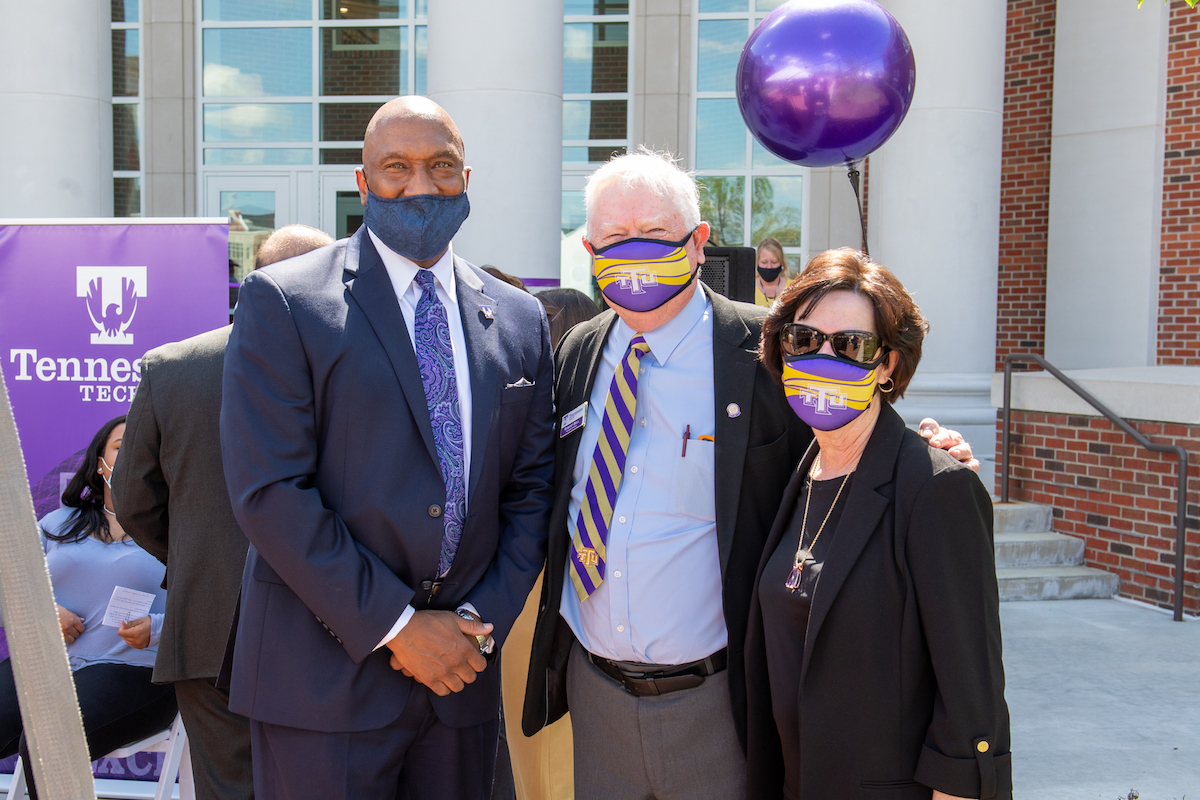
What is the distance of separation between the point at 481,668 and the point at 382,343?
77cm

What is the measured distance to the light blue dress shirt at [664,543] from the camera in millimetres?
2389

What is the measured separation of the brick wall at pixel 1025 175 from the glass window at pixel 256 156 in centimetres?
819

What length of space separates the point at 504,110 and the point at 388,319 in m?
5.38

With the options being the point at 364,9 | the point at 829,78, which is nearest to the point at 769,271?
the point at 829,78

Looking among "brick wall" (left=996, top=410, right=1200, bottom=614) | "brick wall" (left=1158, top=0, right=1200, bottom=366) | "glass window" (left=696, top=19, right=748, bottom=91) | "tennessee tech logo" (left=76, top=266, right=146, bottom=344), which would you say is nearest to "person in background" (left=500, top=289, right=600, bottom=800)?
"tennessee tech logo" (left=76, top=266, right=146, bottom=344)

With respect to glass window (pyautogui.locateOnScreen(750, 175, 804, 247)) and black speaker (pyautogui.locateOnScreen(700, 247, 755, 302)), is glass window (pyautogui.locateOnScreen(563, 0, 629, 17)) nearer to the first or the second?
glass window (pyautogui.locateOnScreen(750, 175, 804, 247))

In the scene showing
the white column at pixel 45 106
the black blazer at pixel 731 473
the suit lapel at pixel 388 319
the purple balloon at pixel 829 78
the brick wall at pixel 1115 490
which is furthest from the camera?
the white column at pixel 45 106

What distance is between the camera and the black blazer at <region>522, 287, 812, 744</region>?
2.35m

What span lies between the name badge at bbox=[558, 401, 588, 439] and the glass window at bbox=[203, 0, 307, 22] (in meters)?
11.1

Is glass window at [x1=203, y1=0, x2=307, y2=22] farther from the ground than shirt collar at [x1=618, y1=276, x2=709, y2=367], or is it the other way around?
glass window at [x1=203, y1=0, x2=307, y2=22]

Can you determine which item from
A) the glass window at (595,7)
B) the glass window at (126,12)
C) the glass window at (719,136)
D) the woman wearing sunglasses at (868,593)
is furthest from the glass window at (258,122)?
the woman wearing sunglasses at (868,593)

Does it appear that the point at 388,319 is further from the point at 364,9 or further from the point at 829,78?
the point at 364,9

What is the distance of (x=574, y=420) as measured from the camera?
8.41 feet

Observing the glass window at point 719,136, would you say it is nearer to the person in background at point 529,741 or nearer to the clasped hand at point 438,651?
the person in background at point 529,741
